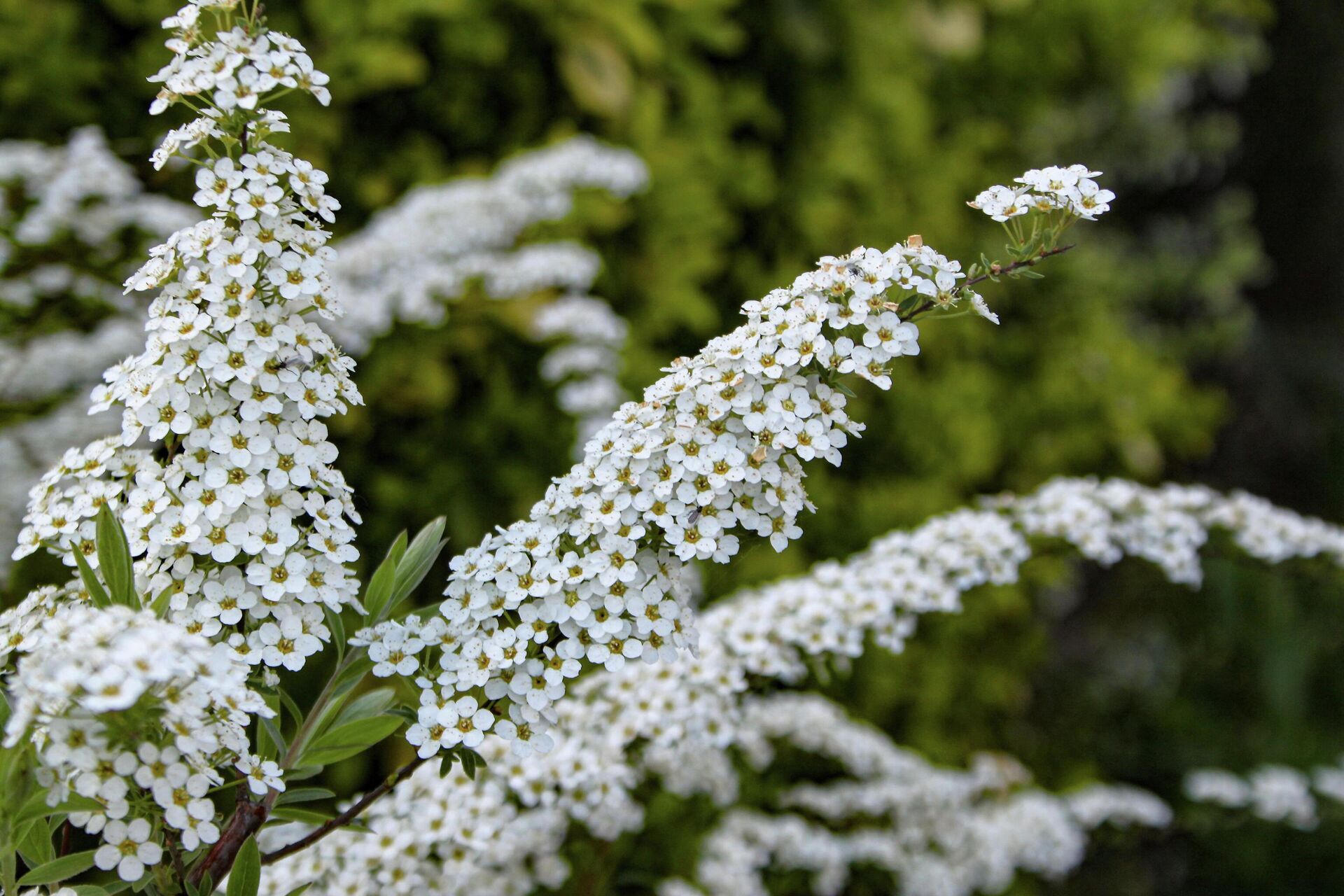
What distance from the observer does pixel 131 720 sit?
839 mm

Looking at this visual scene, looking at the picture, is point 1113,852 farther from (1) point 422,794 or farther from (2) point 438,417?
(1) point 422,794

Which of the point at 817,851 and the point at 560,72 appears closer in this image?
the point at 817,851

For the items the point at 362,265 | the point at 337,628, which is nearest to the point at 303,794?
the point at 337,628

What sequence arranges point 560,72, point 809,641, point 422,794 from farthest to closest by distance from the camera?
point 560,72 < point 809,641 < point 422,794

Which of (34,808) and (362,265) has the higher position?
(362,265)

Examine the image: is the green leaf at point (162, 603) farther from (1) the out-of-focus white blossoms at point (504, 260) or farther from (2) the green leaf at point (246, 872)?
(1) the out-of-focus white blossoms at point (504, 260)

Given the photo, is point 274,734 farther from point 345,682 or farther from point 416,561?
point 416,561

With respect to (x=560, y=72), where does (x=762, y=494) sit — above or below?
below

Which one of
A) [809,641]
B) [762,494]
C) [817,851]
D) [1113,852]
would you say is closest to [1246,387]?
[1113,852]

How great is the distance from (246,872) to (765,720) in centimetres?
115

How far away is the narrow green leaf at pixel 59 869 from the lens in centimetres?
92

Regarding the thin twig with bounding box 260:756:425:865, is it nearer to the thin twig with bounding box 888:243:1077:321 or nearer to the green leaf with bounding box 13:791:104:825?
the green leaf with bounding box 13:791:104:825

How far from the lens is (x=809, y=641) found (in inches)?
57.2

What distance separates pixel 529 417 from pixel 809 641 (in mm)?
1487
